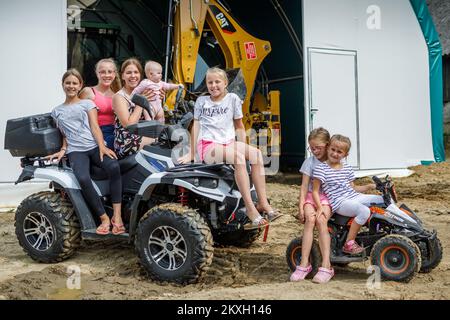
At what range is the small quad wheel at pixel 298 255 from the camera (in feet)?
13.9

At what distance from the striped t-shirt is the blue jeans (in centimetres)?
172

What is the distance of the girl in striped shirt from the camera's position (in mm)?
4180

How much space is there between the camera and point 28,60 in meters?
7.97

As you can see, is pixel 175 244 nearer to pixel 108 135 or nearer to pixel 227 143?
pixel 227 143

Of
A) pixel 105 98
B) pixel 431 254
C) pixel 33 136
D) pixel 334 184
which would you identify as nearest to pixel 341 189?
pixel 334 184

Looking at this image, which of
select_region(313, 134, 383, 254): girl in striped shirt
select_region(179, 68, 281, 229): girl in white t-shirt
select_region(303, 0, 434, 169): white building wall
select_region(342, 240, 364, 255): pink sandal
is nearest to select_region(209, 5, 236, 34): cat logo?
select_region(303, 0, 434, 169): white building wall

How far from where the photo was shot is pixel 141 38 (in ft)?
44.4

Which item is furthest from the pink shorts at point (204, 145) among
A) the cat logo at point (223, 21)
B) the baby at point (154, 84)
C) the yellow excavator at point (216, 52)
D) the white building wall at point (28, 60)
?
the cat logo at point (223, 21)

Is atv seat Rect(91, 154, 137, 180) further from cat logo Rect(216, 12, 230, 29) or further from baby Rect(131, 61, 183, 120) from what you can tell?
cat logo Rect(216, 12, 230, 29)

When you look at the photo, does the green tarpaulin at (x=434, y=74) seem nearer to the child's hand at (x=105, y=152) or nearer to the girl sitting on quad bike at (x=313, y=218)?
the girl sitting on quad bike at (x=313, y=218)

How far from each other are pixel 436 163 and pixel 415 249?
8171 mm

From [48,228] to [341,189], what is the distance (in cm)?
236
